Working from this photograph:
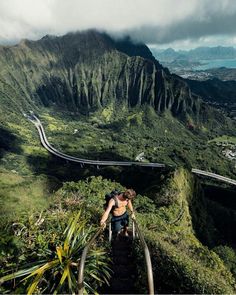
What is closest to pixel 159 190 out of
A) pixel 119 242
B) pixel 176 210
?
pixel 176 210

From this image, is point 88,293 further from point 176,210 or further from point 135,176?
point 135,176

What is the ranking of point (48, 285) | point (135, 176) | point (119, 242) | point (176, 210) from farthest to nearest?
point (135, 176)
point (176, 210)
point (119, 242)
point (48, 285)

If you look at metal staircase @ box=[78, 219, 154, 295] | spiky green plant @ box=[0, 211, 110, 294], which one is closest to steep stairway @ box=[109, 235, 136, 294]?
metal staircase @ box=[78, 219, 154, 295]

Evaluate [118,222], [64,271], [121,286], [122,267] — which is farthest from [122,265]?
[64,271]

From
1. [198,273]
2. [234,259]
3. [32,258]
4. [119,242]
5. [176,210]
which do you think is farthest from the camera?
[176,210]

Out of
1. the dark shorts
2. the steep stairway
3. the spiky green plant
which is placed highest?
the spiky green plant

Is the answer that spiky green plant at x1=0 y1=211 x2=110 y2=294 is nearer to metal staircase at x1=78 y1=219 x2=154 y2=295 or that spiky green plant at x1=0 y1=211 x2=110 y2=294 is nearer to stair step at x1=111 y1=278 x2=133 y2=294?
stair step at x1=111 y1=278 x2=133 y2=294

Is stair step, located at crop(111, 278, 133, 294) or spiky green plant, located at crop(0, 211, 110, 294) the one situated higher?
spiky green plant, located at crop(0, 211, 110, 294)

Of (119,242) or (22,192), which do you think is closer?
(119,242)
